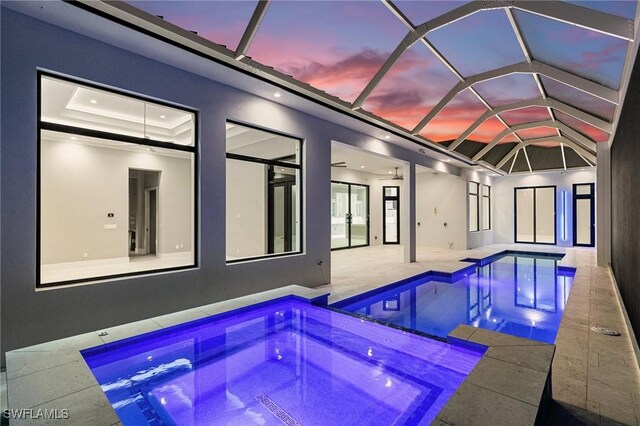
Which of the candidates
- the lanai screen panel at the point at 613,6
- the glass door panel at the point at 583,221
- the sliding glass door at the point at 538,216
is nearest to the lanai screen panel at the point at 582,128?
the lanai screen panel at the point at 613,6

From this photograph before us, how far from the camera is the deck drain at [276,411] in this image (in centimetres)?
231

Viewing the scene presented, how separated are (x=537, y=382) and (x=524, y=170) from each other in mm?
13971

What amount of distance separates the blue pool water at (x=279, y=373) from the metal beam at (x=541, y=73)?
4.47 m

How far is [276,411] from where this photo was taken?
8.00 ft

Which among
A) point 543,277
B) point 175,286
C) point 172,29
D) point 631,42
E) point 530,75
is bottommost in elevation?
point 543,277

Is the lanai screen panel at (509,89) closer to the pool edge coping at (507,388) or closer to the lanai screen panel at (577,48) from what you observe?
the lanai screen panel at (577,48)

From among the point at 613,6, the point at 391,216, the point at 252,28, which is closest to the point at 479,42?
the point at 613,6

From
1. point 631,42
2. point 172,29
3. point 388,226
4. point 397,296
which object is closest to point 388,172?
point 388,226

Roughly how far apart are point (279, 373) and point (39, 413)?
175 centimetres

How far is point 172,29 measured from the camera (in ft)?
11.1

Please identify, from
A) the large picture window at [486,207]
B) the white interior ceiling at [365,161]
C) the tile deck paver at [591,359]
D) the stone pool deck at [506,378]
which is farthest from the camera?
the large picture window at [486,207]

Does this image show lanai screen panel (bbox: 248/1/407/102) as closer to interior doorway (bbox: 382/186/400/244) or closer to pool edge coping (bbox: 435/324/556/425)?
pool edge coping (bbox: 435/324/556/425)

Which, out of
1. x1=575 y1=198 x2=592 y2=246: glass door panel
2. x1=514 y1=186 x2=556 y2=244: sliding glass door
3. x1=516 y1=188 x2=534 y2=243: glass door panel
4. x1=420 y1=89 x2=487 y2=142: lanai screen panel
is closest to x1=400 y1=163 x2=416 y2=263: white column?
x1=420 y1=89 x2=487 y2=142: lanai screen panel

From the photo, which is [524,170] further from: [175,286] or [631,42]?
[175,286]
